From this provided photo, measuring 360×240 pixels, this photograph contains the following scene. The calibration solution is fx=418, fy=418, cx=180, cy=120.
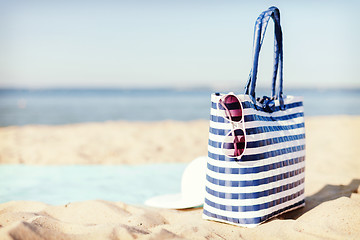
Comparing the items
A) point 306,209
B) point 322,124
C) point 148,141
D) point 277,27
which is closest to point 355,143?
point 322,124

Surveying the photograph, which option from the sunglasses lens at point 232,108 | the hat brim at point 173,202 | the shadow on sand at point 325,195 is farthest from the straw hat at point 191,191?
the sunglasses lens at point 232,108

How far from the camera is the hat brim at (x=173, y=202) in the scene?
13.0 feet

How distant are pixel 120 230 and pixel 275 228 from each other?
1.12 meters

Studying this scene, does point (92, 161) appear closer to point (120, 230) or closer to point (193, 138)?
point (193, 138)

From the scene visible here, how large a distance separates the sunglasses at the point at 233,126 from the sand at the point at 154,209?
1.93ft

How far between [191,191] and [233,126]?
1235 mm

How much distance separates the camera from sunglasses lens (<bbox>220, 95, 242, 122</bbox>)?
10.1 feet

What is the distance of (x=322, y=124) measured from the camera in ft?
35.0

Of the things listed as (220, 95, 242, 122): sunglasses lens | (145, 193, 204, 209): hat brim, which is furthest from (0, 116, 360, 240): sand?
(220, 95, 242, 122): sunglasses lens

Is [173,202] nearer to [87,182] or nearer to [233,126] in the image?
[233,126]

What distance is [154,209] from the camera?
155 inches

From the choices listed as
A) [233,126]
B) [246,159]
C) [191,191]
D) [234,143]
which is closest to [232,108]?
[233,126]

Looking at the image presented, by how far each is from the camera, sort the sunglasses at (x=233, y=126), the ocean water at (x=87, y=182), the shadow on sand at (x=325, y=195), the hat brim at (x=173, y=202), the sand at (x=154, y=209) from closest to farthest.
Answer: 1. the sand at (x=154, y=209)
2. the sunglasses at (x=233, y=126)
3. the shadow on sand at (x=325, y=195)
4. the hat brim at (x=173, y=202)
5. the ocean water at (x=87, y=182)

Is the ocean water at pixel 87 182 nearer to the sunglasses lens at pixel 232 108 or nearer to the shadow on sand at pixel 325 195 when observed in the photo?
the shadow on sand at pixel 325 195
